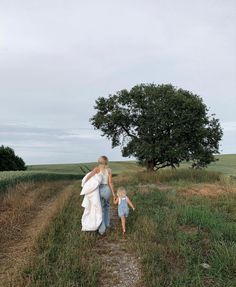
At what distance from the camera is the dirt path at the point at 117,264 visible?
20.0 feet

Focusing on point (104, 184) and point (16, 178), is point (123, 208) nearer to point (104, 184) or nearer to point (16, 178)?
point (104, 184)

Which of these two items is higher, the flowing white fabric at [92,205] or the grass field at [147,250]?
the flowing white fabric at [92,205]

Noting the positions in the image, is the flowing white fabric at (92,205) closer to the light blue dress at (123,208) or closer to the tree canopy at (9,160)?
the light blue dress at (123,208)

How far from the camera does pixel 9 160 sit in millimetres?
58531

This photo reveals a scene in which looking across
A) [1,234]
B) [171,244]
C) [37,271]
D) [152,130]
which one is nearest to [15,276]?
[37,271]

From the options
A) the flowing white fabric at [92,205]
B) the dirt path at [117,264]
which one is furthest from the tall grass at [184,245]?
the flowing white fabric at [92,205]

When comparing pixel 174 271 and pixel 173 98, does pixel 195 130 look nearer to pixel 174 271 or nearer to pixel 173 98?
pixel 173 98

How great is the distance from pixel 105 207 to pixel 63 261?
3.49 metres

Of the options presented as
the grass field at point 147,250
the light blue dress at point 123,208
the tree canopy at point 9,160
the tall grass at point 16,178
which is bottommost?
the grass field at point 147,250

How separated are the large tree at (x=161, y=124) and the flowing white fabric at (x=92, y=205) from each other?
27.1 metres

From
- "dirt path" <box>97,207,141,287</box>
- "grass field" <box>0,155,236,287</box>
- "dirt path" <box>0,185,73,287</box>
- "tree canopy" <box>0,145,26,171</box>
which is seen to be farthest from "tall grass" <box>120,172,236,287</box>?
"tree canopy" <box>0,145,26,171</box>

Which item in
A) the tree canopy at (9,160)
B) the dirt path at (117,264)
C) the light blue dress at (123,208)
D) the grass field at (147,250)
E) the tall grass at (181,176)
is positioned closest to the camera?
the grass field at (147,250)

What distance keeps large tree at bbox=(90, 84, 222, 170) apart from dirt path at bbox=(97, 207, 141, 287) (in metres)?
28.3

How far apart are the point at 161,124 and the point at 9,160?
31.3 meters
